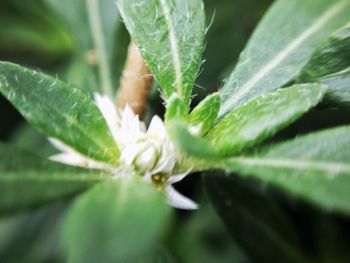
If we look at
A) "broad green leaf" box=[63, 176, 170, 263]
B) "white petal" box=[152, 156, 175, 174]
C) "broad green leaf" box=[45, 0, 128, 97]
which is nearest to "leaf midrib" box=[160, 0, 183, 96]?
"white petal" box=[152, 156, 175, 174]

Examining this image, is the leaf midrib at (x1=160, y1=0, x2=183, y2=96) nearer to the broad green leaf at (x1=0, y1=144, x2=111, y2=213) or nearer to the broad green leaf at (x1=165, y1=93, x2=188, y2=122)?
the broad green leaf at (x1=165, y1=93, x2=188, y2=122)

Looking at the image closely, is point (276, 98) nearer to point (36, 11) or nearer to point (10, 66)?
point (10, 66)

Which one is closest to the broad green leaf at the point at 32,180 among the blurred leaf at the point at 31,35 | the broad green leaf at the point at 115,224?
the broad green leaf at the point at 115,224

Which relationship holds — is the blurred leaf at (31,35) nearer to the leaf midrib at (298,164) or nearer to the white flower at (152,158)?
the white flower at (152,158)

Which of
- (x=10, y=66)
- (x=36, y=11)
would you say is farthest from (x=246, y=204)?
(x=36, y=11)

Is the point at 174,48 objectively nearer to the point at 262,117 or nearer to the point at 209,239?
the point at 262,117
